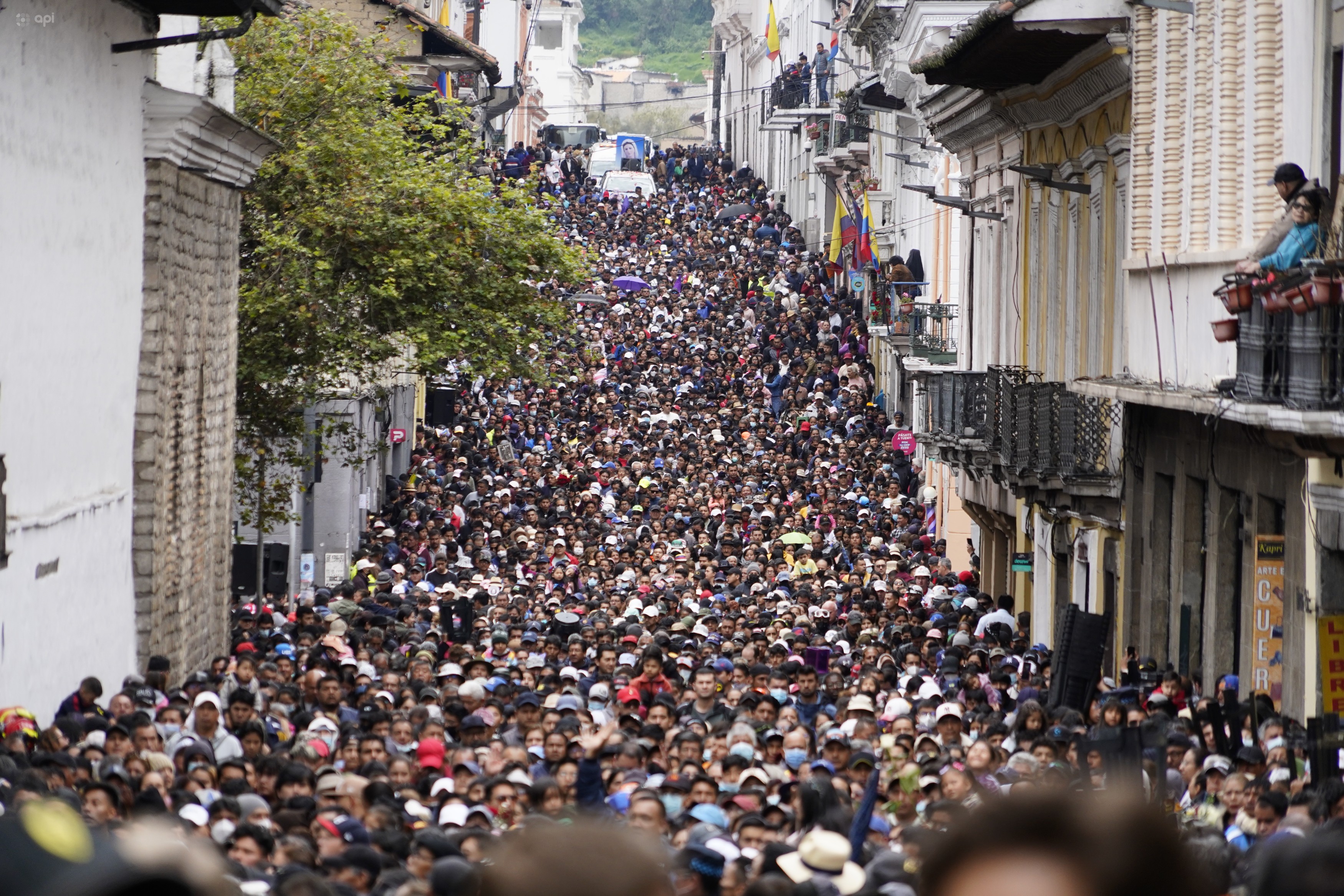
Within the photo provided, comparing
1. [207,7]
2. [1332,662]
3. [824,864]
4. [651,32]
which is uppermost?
[651,32]

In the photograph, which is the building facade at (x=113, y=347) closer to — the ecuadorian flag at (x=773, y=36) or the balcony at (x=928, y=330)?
the balcony at (x=928, y=330)

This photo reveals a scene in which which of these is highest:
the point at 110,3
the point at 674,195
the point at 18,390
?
the point at 674,195

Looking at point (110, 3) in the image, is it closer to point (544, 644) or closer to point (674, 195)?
point (544, 644)

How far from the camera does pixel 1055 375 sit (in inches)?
957

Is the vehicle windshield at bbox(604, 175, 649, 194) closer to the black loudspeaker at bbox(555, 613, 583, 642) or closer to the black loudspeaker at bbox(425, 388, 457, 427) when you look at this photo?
the black loudspeaker at bbox(425, 388, 457, 427)

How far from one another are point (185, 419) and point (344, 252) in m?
6.90

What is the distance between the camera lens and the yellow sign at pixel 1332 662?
1272cm

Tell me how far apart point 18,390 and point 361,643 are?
5759 millimetres

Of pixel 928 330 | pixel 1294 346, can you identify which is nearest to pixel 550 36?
pixel 928 330

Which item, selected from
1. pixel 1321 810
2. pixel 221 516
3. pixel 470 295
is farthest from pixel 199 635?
pixel 1321 810

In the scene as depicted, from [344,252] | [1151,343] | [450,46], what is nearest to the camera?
[1151,343]

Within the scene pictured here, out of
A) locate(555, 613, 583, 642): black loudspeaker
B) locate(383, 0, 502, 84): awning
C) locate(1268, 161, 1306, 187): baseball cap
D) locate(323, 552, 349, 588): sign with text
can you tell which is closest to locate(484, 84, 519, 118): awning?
locate(383, 0, 502, 84): awning

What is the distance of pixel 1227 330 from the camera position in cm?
1430

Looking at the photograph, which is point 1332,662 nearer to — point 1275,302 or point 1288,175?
point 1275,302
